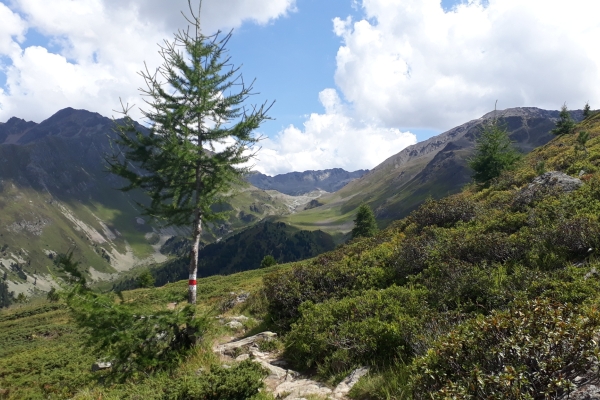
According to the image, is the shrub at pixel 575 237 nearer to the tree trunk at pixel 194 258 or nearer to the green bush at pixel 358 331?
the green bush at pixel 358 331

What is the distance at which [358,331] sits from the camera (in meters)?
8.09

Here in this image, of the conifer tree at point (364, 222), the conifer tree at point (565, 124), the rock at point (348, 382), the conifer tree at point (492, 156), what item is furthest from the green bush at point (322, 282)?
the conifer tree at point (565, 124)

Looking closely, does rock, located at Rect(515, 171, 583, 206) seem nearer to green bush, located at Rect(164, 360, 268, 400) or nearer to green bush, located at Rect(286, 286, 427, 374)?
green bush, located at Rect(286, 286, 427, 374)

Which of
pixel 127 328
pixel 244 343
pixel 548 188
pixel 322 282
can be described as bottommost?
pixel 244 343

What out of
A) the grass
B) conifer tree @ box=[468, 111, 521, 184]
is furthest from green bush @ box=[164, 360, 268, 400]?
conifer tree @ box=[468, 111, 521, 184]

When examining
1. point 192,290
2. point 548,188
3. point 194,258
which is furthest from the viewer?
point 548,188

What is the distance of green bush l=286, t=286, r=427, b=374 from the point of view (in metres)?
7.56

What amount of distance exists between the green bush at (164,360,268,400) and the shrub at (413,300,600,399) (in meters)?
3.16

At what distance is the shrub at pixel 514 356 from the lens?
13.7 ft

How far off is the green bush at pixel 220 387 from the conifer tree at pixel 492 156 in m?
29.5

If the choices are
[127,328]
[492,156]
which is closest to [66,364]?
[127,328]

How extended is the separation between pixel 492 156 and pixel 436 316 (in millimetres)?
27948

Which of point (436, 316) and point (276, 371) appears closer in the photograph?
point (436, 316)

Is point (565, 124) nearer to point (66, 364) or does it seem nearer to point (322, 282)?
point (322, 282)
